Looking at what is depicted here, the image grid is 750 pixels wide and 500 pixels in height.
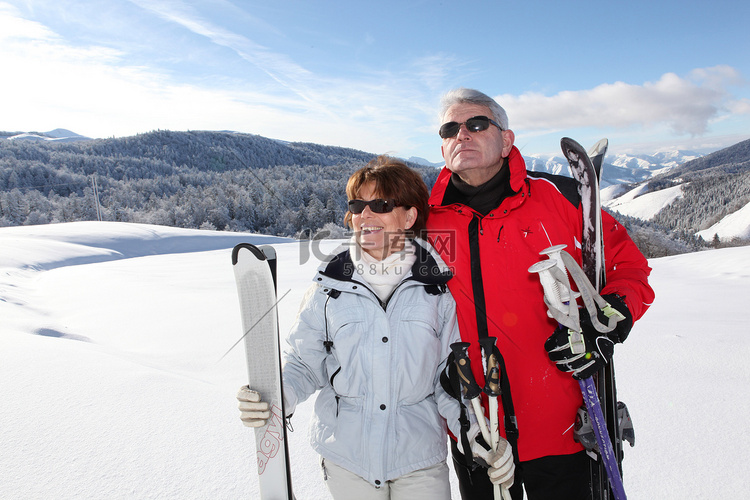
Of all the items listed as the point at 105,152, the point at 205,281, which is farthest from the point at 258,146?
the point at 205,281

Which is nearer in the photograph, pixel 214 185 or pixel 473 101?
pixel 473 101

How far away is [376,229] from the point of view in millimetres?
1476

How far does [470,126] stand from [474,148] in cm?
10

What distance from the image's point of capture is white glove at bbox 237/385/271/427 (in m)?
1.29

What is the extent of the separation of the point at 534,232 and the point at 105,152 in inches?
3612

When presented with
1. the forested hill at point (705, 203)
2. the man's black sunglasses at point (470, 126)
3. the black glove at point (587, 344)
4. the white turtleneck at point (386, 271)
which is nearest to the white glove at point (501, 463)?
the black glove at point (587, 344)

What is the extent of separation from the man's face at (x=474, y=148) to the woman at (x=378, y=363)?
0.28 m

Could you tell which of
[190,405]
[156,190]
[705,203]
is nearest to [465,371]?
[190,405]

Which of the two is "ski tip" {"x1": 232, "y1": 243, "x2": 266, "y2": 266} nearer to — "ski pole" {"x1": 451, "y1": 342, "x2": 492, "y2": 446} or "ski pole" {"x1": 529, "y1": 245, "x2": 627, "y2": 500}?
"ski pole" {"x1": 451, "y1": 342, "x2": 492, "y2": 446}

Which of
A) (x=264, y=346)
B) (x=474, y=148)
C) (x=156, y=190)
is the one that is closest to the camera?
(x=264, y=346)

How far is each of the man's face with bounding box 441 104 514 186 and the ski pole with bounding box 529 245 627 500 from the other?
17.5 inches

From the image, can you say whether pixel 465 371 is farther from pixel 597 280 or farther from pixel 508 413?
pixel 597 280

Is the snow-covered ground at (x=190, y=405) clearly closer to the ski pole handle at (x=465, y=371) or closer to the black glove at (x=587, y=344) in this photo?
the black glove at (x=587, y=344)

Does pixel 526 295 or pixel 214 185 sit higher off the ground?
pixel 214 185
